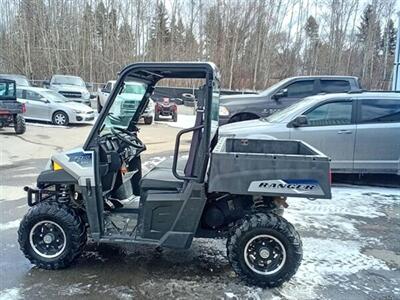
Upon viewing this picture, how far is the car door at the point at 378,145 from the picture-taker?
22.8 ft

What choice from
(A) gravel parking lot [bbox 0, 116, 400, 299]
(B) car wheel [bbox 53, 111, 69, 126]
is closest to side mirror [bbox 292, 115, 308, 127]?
(A) gravel parking lot [bbox 0, 116, 400, 299]

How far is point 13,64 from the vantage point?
31.8m

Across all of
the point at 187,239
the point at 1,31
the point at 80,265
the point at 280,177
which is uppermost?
the point at 1,31

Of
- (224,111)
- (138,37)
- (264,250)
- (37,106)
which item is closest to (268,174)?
(264,250)

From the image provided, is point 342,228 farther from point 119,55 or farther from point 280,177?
point 119,55

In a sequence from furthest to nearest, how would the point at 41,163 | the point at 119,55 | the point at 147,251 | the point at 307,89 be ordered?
the point at 119,55, the point at 307,89, the point at 41,163, the point at 147,251

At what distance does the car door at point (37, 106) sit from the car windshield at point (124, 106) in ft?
40.1

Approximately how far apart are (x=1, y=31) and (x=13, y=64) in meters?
2.95

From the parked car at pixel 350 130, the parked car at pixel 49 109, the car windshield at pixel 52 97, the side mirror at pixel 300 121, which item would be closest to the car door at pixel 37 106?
the parked car at pixel 49 109

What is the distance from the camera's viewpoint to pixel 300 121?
280 inches

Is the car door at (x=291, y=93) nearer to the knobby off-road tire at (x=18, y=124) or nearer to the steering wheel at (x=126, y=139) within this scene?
the steering wheel at (x=126, y=139)

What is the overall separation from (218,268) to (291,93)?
22.9ft

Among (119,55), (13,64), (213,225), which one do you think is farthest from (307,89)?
(13,64)

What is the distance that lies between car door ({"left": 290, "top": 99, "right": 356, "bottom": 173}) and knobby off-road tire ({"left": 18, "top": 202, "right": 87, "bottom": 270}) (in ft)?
14.7
